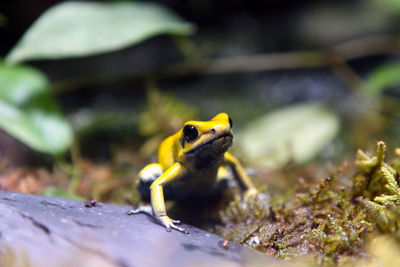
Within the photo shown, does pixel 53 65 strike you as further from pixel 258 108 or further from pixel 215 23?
pixel 258 108

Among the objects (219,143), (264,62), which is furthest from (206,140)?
(264,62)

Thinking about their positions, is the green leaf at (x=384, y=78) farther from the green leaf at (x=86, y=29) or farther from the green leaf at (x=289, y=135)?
the green leaf at (x=86, y=29)

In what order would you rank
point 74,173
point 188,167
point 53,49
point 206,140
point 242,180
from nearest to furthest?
point 206,140 < point 188,167 < point 242,180 < point 53,49 < point 74,173

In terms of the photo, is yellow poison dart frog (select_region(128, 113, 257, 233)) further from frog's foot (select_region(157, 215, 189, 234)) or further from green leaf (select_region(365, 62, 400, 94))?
green leaf (select_region(365, 62, 400, 94))

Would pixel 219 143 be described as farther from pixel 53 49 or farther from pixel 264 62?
pixel 264 62

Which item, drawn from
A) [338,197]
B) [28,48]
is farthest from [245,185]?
Answer: [28,48]
